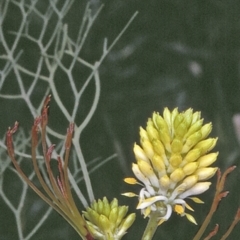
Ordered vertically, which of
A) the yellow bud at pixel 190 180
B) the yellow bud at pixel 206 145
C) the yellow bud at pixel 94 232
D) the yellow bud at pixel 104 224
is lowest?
the yellow bud at pixel 94 232

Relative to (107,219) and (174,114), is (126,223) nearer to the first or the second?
(107,219)

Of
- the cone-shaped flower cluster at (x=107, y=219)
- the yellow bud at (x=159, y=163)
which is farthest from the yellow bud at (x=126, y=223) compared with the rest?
the yellow bud at (x=159, y=163)

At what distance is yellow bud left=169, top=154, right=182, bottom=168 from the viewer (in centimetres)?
61

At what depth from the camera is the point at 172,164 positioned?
62 centimetres

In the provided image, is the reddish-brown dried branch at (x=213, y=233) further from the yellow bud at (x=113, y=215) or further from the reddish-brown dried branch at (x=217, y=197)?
the yellow bud at (x=113, y=215)

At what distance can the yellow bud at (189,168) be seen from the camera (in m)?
0.62

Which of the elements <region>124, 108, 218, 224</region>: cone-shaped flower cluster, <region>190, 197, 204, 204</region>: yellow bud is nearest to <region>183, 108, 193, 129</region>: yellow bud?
<region>124, 108, 218, 224</region>: cone-shaped flower cluster

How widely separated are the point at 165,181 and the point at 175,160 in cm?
3

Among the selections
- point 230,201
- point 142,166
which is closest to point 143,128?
point 142,166

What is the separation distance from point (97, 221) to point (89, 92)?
0.20m

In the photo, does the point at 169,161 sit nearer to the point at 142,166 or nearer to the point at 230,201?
the point at 142,166

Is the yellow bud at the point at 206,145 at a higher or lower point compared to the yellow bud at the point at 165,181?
higher

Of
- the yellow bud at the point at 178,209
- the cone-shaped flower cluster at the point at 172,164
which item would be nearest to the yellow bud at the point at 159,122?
the cone-shaped flower cluster at the point at 172,164

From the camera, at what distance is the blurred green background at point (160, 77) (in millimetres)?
688
